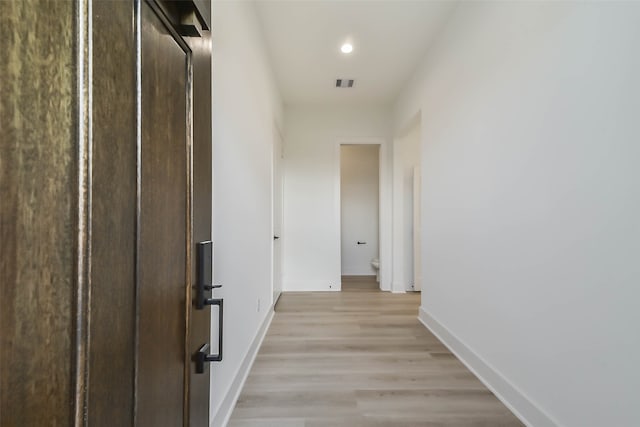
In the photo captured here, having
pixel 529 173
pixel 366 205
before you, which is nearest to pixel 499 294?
pixel 529 173

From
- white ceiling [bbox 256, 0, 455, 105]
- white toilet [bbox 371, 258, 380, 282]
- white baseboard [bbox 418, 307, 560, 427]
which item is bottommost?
white baseboard [bbox 418, 307, 560, 427]

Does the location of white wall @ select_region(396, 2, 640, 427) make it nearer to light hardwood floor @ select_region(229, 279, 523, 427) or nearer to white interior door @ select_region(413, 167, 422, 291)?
light hardwood floor @ select_region(229, 279, 523, 427)

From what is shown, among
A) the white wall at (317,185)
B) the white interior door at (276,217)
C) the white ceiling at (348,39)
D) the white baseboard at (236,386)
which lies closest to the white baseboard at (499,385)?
the white baseboard at (236,386)

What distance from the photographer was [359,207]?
20.2 ft

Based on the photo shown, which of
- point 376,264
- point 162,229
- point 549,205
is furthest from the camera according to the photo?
point 376,264

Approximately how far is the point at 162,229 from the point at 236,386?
165 centimetres

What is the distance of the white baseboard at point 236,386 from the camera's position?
1.62 m

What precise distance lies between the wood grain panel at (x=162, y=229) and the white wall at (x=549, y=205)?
154cm

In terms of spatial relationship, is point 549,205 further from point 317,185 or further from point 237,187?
point 317,185

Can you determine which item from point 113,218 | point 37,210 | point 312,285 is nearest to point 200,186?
point 113,218

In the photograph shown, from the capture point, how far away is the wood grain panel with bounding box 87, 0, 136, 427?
0.46 m

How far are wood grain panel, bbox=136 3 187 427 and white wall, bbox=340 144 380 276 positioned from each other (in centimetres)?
542

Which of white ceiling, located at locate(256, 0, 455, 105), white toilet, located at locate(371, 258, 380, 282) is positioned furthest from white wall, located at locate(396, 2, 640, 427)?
white toilet, located at locate(371, 258, 380, 282)

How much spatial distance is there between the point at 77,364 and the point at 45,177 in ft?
0.86
